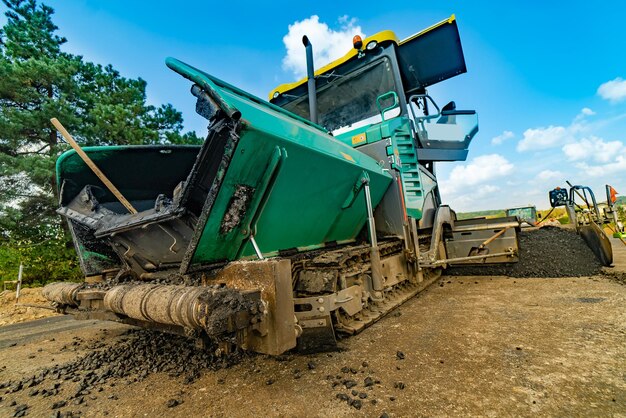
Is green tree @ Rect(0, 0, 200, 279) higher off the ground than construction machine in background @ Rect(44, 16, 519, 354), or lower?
higher

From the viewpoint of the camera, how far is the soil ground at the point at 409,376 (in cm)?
187

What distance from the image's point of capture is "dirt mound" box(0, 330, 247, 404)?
8.17 ft

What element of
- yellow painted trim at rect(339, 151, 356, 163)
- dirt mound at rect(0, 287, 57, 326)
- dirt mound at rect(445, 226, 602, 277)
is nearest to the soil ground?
yellow painted trim at rect(339, 151, 356, 163)

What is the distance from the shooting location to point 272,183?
2201 mm

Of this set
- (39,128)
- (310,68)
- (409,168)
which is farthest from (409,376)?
(39,128)

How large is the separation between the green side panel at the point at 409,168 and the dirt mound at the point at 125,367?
2917 mm

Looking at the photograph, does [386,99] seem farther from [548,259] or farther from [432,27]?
[548,259]

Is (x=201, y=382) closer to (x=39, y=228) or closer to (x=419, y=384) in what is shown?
(x=419, y=384)

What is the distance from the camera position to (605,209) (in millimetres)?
6258

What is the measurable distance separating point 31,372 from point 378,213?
398cm

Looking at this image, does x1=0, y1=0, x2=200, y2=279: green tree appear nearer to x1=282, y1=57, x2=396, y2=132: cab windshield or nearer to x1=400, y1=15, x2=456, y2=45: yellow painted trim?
x1=282, y1=57, x2=396, y2=132: cab windshield

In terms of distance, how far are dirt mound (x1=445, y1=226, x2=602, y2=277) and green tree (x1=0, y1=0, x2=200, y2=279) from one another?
1090cm

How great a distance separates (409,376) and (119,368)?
2446 mm

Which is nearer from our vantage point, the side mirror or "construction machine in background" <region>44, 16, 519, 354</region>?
"construction machine in background" <region>44, 16, 519, 354</region>
